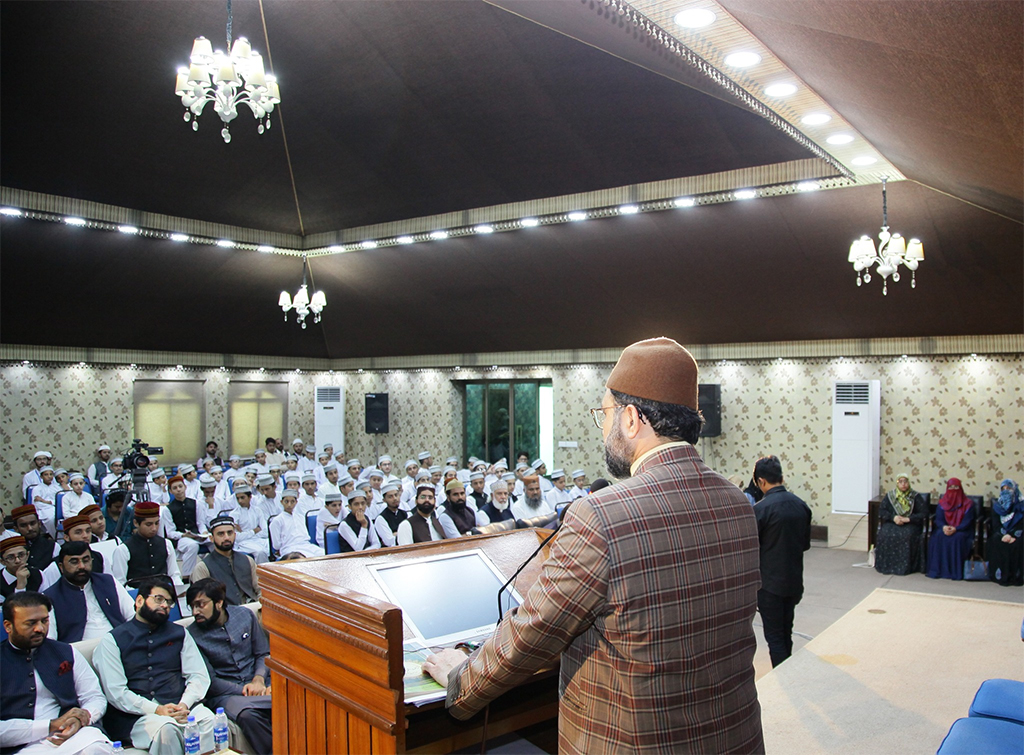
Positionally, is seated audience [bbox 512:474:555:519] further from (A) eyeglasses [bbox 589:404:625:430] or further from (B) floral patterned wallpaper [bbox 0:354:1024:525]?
(A) eyeglasses [bbox 589:404:625:430]

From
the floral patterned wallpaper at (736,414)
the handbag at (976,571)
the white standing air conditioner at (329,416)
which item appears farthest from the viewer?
the white standing air conditioner at (329,416)

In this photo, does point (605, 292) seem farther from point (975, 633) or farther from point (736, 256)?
point (975, 633)

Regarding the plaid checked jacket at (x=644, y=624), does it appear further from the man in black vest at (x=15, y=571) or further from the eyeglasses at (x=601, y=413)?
the man in black vest at (x=15, y=571)

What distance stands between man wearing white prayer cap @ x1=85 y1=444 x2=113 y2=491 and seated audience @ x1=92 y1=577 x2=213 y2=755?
31.4 feet

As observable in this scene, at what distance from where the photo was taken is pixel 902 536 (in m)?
8.74

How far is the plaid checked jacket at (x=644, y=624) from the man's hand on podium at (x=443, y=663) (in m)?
0.11

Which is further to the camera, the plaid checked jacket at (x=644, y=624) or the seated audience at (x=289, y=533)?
the seated audience at (x=289, y=533)

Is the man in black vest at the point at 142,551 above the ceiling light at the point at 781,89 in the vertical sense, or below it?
below

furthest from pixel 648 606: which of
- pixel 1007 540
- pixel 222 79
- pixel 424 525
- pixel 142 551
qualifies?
pixel 1007 540

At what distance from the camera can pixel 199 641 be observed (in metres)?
4.17

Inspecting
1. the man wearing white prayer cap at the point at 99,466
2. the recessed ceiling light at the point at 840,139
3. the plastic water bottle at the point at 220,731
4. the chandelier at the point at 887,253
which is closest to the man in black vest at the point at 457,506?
the plastic water bottle at the point at 220,731

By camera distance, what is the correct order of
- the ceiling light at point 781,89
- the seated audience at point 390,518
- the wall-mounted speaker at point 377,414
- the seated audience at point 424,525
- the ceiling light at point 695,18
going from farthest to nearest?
the wall-mounted speaker at point 377,414 → the seated audience at point 390,518 → the seated audience at point 424,525 → the ceiling light at point 781,89 → the ceiling light at point 695,18

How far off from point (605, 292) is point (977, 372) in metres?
5.11

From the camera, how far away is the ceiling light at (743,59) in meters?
3.70
